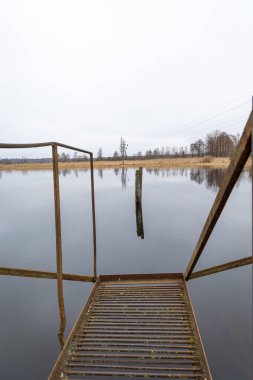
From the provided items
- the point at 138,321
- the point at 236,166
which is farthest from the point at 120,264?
the point at 236,166

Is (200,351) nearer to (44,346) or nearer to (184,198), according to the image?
(44,346)

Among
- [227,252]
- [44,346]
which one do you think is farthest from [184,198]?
[44,346]

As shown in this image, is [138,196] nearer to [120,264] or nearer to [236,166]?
[120,264]

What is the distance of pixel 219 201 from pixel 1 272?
2.41 metres

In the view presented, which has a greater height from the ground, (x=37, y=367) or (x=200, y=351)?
(x=200, y=351)

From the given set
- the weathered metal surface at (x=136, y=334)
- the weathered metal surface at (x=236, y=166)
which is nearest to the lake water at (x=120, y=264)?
the weathered metal surface at (x=136, y=334)

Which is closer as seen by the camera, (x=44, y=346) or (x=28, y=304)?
(x=44, y=346)

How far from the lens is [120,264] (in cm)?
1126

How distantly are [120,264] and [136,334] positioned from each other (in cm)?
747

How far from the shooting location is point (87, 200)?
29109 mm

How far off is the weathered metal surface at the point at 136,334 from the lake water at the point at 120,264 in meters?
1.99

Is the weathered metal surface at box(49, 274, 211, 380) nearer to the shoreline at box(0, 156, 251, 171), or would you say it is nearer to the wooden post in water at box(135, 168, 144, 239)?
the wooden post in water at box(135, 168, 144, 239)

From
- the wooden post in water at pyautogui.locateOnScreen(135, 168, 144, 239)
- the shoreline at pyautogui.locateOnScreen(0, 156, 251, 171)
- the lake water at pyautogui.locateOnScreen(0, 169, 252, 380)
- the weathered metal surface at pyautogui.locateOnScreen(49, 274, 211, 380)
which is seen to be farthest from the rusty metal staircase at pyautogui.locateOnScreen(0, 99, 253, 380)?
the shoreline at pyautogui.locateOnScreen(0, 156, 251, 171)

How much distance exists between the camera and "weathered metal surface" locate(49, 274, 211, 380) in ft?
9.40
